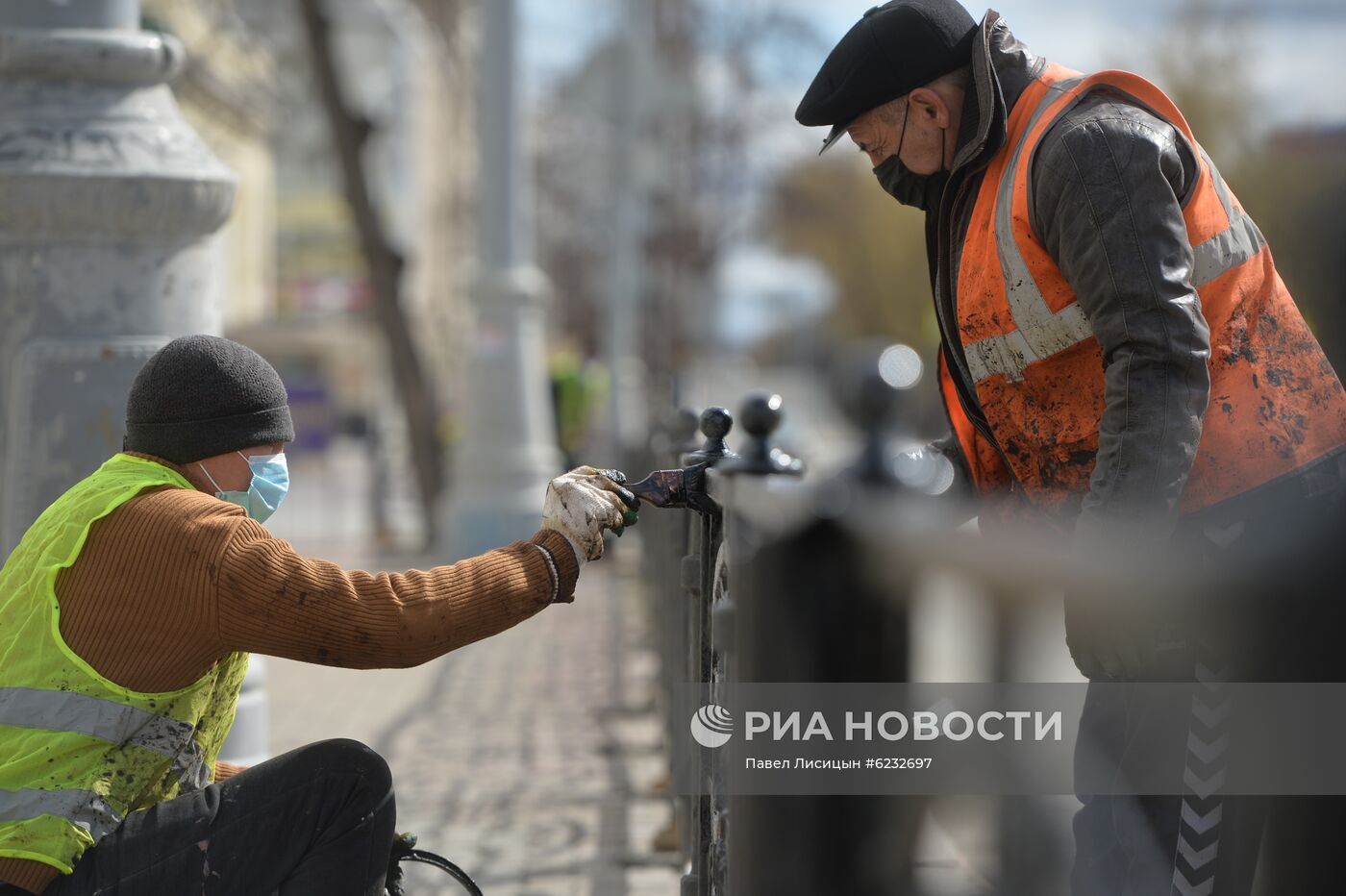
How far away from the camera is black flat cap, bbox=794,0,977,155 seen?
9.73ft

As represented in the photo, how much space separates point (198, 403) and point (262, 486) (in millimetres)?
217

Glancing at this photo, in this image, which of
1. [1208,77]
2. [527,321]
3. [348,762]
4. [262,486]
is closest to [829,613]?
[348,762]

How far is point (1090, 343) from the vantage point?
113 inches

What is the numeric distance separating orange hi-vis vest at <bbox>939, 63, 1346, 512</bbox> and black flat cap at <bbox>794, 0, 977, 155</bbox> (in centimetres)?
16

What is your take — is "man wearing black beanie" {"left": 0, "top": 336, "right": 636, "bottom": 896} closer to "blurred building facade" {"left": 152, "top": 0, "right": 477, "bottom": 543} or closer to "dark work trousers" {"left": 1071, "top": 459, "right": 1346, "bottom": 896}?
"dark work trousers" {"left": 1071, "top": 459, "right": 1346, "bottom": 896}

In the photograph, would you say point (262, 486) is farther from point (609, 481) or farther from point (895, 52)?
point (895, 52)

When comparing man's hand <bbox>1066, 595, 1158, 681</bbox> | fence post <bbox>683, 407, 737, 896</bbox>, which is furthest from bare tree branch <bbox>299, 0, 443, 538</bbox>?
man's hand <bbox>1066, 595, 1158, 681</bbox>

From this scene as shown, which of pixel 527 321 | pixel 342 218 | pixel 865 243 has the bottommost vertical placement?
pixel 865 243

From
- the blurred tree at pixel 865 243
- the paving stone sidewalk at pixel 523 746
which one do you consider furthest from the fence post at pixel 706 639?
the blurred tree at pixel 865 243

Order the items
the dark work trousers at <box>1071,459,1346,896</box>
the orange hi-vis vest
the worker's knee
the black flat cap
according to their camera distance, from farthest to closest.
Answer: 1. the black flat cap
2. the worker's knee
3. the orange hi-vis vest
4. the dark work trousers at <box>1071,459,1346,896</box>

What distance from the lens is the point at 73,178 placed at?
4430 millimetres

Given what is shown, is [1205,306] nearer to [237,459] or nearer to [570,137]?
[237,459]

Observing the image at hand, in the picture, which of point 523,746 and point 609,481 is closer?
point 609,481

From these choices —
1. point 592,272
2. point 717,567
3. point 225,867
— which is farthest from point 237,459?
point 592,272
